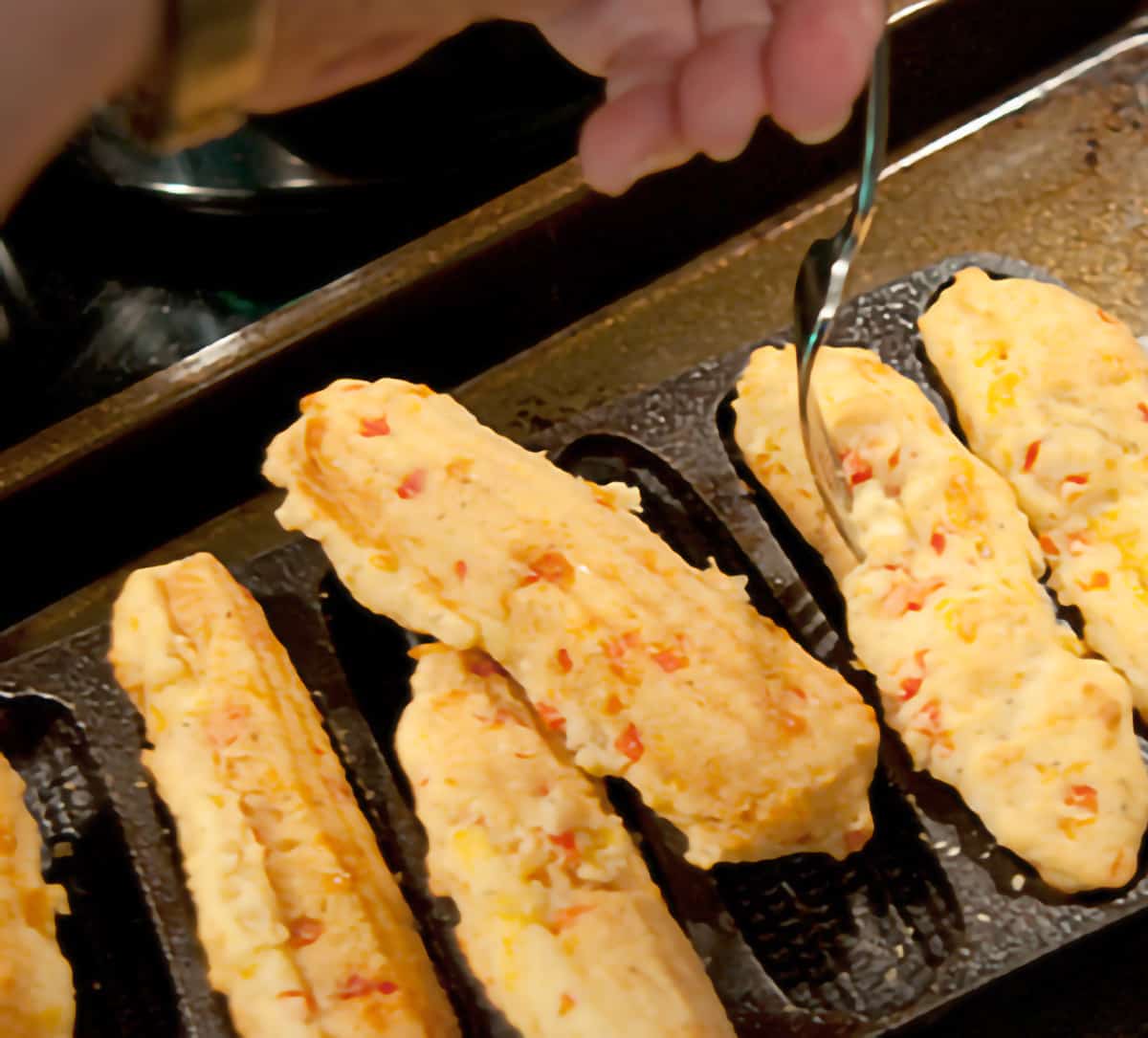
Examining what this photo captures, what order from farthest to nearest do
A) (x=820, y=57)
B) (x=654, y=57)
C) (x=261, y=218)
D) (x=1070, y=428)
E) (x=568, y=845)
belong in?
(x=261, y=218) → (x=1070, y=428) → (x=568, y=845) → (x=654, y=57) → (x=820, y=57)

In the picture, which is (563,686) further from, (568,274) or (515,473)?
(568,274)

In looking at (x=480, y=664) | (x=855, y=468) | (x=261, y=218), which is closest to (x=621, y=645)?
(x=480, y=664)

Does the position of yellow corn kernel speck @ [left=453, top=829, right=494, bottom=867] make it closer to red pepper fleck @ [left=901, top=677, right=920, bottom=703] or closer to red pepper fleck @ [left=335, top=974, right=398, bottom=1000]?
red pepper fleck @ [left=335, top=974, right=398, bottom=1000]

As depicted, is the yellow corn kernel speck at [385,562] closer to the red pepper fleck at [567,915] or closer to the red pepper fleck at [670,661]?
the red pepper fleck at [670,661]

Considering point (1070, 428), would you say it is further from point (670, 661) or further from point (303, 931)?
point (303, 931)

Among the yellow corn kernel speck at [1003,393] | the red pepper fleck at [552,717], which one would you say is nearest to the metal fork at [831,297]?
the yellow corn kernel speck at [1003,393]

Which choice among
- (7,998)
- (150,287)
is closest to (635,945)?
(7,998)
